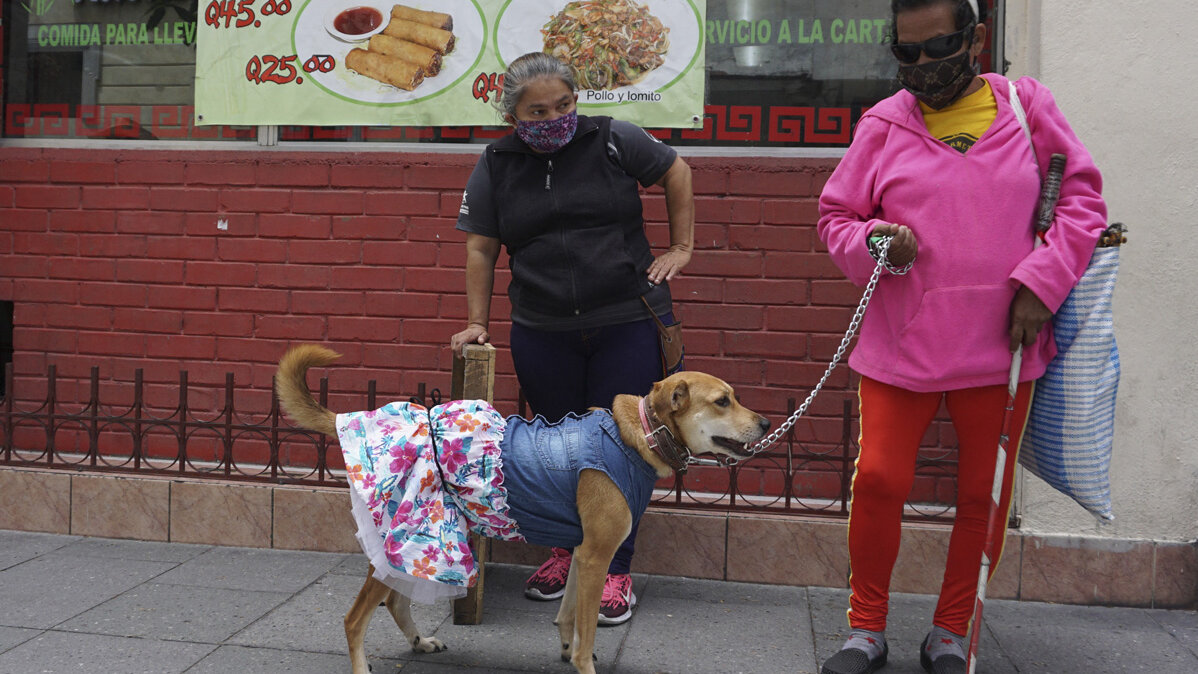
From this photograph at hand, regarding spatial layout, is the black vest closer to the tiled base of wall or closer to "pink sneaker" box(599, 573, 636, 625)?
"pink sneaker" box(599, 573, 636, 625)

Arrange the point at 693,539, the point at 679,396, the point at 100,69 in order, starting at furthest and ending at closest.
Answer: the point at 100,69, the point at 693,539, the point at 679,396

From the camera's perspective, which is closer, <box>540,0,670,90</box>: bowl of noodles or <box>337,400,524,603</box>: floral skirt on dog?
<box>337,400,524,603</box>: floral skirt on dog

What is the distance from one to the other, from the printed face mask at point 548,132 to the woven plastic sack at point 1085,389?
74.7 inches

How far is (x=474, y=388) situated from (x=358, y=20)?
254cm

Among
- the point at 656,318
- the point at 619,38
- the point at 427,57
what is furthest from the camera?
the point at 427,57

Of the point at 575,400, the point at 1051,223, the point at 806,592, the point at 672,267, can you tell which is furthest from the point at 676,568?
the point at 1051,223

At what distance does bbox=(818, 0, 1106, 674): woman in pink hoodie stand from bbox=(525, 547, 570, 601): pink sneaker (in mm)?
1323

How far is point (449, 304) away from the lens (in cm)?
520

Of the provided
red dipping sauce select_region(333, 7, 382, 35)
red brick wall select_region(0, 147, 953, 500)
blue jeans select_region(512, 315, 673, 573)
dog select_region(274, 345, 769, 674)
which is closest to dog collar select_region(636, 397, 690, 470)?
dog select_region(274, 345, 769, 674)

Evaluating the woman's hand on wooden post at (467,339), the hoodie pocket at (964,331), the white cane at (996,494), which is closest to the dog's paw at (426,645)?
the woman's hand on wooden post at (467,339)

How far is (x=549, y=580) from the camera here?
14.2ft

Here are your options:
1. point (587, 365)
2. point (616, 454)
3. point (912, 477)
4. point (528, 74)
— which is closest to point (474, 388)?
point (587, 365)

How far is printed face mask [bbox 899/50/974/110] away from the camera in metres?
3.21

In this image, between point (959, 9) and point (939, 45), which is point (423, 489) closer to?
point (939, 45)
